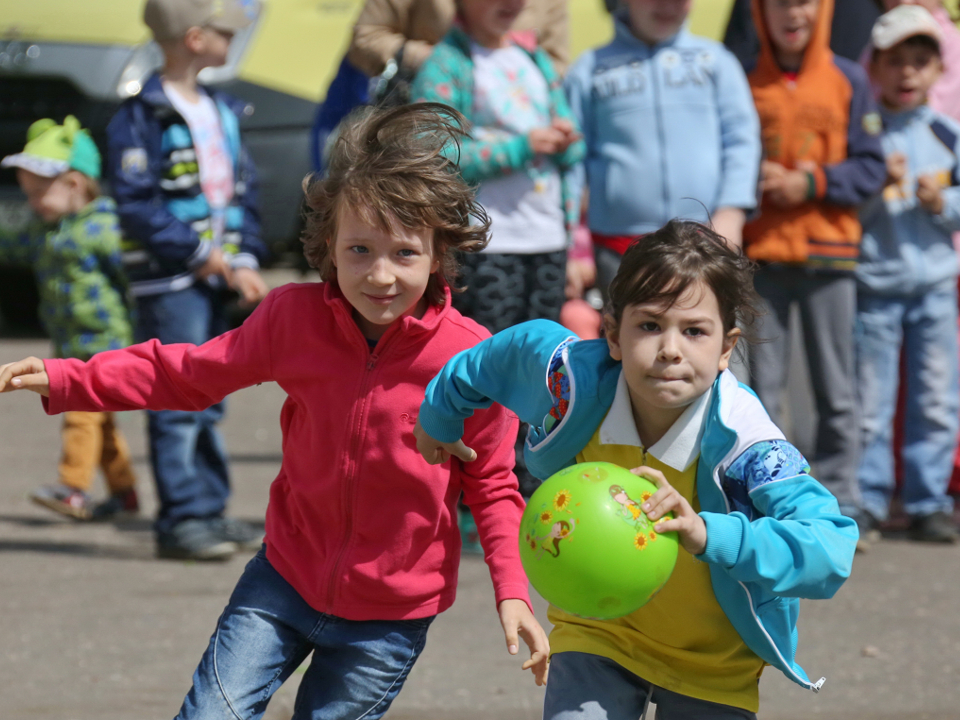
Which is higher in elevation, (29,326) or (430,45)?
(430,45)

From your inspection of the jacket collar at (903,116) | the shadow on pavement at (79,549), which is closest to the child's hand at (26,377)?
the shadow on pavement at (79,549)

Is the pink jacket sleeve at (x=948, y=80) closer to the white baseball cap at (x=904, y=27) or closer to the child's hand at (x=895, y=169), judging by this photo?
the white baseball cap at (x=904, y=27)

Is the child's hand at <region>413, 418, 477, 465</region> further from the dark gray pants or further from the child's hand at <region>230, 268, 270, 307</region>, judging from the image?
the dark gray pants

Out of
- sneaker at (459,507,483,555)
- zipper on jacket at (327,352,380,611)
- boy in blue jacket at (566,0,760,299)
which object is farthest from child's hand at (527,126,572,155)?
zipper on jacket at (327,352,380,611)

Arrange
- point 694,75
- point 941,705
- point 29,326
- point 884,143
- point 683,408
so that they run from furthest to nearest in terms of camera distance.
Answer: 1. point 29,326
2. point 884,143
3. point 694,75
4. point 941,705
5. point 683,408

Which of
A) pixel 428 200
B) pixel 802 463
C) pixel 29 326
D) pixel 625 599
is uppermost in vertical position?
pixel 428 200

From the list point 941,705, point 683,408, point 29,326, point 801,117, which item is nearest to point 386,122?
point 683,408

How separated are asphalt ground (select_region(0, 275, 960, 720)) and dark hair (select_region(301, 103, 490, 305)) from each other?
1.53 meters

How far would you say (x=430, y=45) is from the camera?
566cm

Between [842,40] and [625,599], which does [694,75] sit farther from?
[625,599]

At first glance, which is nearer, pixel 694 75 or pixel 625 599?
pixel 625 599

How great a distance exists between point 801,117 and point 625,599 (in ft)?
11.6

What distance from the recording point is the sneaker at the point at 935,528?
5824mm

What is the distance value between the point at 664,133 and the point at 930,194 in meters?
1.21
